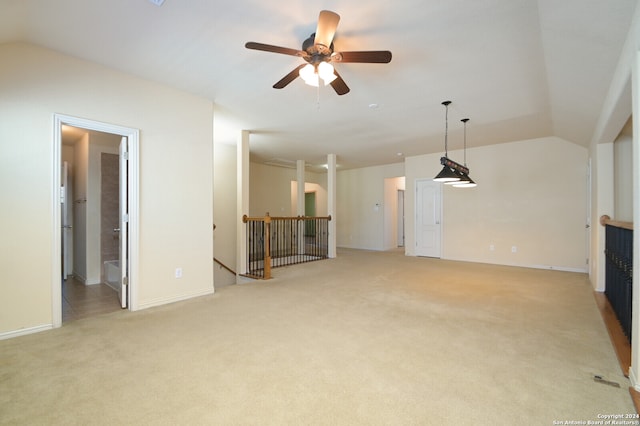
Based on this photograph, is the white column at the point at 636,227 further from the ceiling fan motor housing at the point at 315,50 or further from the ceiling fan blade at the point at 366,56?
the ceiling fan motor housing at the point at 315,50

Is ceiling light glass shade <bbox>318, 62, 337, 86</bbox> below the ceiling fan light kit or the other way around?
the other way around

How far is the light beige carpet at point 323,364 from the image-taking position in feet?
5.28

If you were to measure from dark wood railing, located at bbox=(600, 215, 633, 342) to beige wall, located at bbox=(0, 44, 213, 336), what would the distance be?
442 centimetres

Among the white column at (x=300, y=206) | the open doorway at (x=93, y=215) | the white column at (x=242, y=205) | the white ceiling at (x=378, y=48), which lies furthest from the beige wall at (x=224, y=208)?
the white ceiling at (x=378, y=48)

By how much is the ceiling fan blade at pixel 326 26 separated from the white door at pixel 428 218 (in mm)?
5817

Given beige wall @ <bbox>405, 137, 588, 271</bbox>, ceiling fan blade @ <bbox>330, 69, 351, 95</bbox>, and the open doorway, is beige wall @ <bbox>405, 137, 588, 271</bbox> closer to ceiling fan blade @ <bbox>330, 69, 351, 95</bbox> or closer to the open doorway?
ceiling fan blade @ <bbox>330, 69, 351, 95</bbox>

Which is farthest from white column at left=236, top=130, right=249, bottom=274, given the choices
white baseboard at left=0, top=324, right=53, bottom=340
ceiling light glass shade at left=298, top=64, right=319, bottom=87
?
ceiling light glass shade at left=298, top=64, right=319, bottom=87

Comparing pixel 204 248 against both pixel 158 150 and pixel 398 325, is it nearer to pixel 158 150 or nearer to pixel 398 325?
pixel 158 150

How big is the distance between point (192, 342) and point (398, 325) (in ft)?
6.24

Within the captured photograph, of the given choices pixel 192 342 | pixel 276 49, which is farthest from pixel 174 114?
pixel 192 342

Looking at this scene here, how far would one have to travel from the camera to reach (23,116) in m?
2.64

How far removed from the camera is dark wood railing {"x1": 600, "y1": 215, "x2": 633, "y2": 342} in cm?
243

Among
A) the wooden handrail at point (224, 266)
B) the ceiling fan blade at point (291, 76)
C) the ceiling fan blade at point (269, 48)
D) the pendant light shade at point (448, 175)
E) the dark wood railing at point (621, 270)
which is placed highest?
the ceiling fan blade at point (269, 48)

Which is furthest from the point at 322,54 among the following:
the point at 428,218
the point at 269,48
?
the point at 428,218
